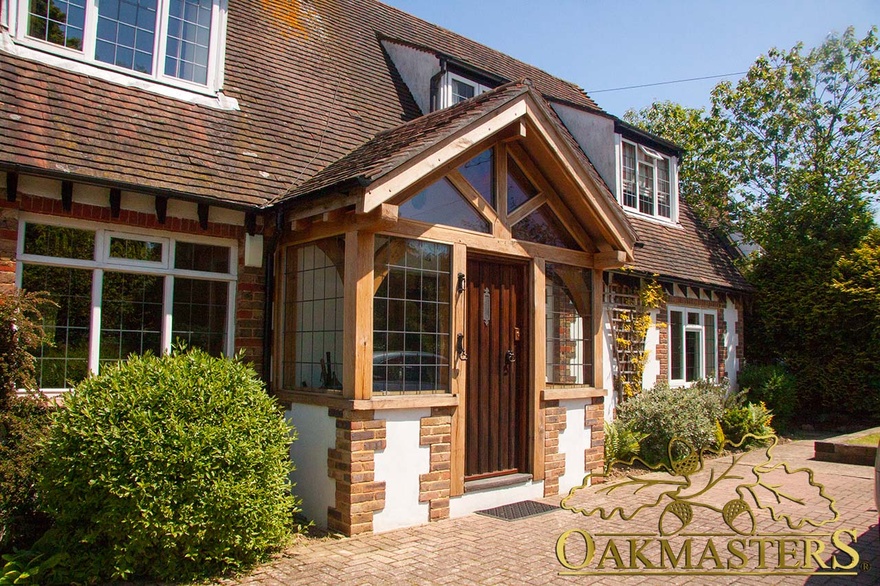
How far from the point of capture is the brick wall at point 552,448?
880 centimetres

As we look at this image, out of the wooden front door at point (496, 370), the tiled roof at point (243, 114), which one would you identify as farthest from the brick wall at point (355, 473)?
the tiled roof at point (243, 114)

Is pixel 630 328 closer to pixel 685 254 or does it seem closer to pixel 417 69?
pixel 685 254

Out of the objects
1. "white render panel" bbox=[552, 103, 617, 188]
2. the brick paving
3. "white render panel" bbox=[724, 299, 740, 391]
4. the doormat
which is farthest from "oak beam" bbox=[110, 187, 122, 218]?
"white render panel" bbox=[724, 299, 740, 391]

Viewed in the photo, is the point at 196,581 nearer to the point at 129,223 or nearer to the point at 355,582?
the point at 355,582

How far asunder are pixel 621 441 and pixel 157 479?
7.83 meters

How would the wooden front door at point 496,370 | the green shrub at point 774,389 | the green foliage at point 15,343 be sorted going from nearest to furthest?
the green foliage at point 15,343 < the wooden front door at point 496,370 < the green shrub at point 774,389

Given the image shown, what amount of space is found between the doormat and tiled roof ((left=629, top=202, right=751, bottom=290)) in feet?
18.9

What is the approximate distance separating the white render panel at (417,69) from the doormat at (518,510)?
664cm

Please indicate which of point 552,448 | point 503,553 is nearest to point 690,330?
point 552,448

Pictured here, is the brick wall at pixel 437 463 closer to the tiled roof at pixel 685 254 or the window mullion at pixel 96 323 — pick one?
the window mullion at pixel 96 323

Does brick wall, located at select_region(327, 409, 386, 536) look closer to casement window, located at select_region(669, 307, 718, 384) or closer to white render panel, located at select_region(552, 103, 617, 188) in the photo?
white render panel, located at select_region(552, 103, 617, 188)

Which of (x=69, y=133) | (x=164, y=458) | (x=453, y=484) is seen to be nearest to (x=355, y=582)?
(x=164, y=458)

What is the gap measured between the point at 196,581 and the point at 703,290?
12598mm

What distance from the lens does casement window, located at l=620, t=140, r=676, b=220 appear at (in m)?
14.4
